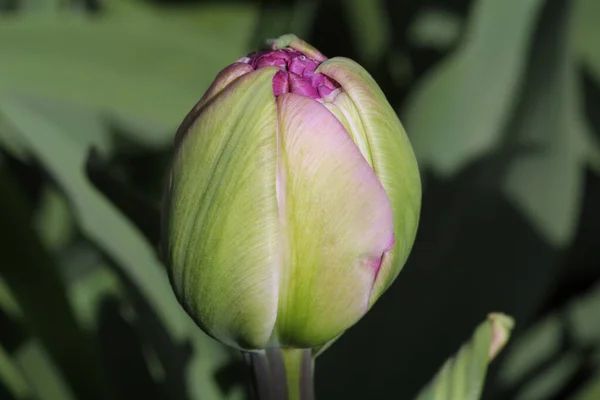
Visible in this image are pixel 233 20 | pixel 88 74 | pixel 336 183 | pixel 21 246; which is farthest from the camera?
pixel 233 20

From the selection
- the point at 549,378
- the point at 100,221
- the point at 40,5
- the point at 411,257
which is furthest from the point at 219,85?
the point at 40,5

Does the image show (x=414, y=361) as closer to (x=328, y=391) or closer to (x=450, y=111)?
(x=328, y=391)

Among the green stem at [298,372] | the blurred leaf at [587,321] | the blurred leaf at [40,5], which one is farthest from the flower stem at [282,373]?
the blurred leaf at [40,5]

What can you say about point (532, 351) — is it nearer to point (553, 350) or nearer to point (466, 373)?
point (553, 350)

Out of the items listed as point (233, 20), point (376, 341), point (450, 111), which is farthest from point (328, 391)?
point (233, 20)

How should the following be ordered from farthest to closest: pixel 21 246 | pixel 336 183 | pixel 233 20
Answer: pixel 233 20 → pixel 21 246 → pixel 336 183

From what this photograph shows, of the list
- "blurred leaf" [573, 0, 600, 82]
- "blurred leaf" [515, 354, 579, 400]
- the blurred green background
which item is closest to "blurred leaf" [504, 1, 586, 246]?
the blurred green background

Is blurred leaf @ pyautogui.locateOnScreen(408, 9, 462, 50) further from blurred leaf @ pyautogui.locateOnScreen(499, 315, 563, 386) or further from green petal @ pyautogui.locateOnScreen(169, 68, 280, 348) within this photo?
A: green petal @ pyautogui.locateOnScreen(169, 68, 280, 348)

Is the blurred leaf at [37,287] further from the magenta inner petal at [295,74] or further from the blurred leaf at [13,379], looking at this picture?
the magenta inner petal at [295,74]
